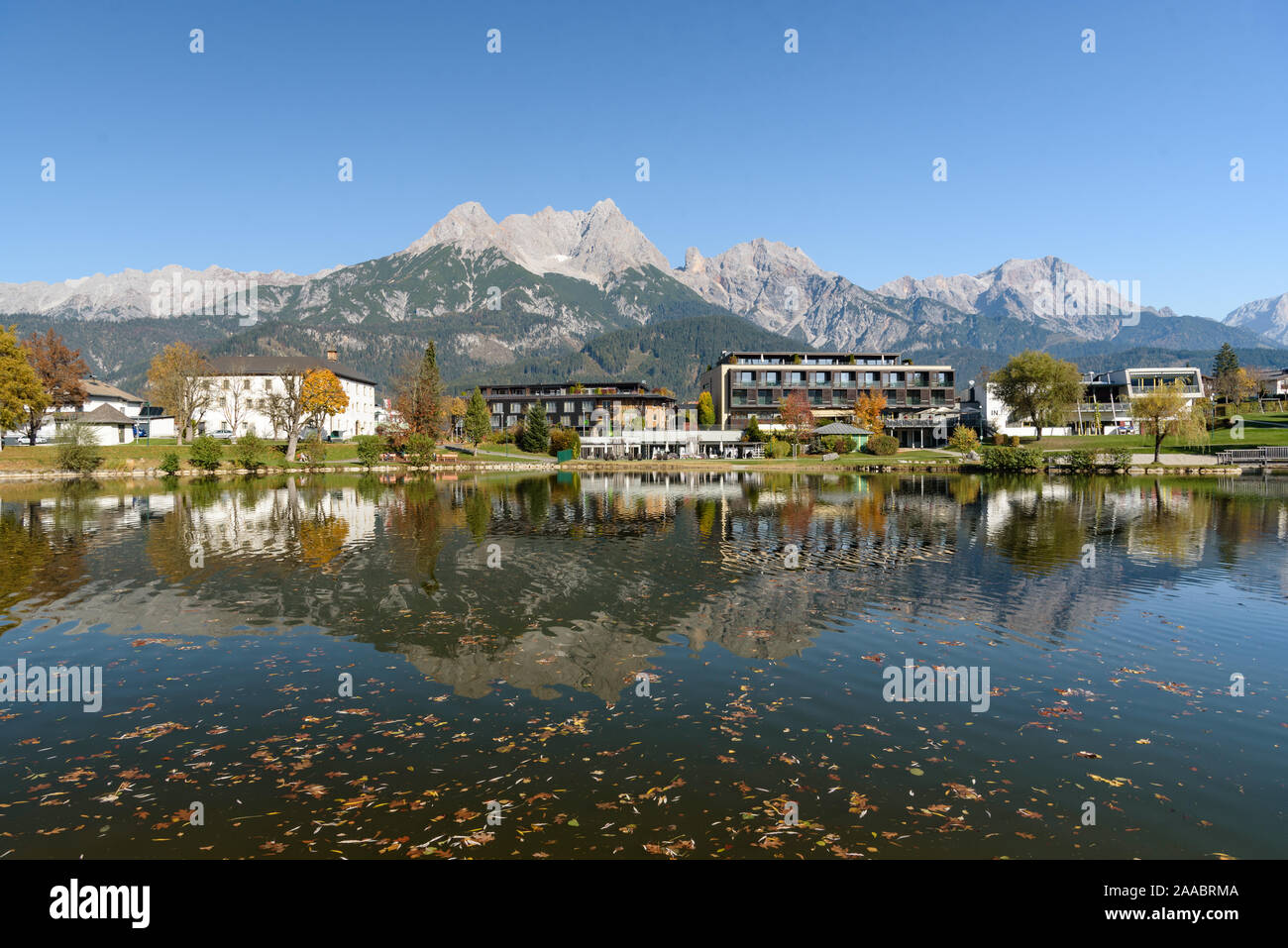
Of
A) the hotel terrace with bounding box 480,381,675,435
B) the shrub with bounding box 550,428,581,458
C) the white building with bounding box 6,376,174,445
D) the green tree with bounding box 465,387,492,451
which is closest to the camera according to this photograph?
the white building with bounding box 6,376,174,445

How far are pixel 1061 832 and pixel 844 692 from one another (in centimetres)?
500

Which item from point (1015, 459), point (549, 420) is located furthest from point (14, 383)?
point (1015, 459)

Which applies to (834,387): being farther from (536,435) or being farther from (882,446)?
(536,435)

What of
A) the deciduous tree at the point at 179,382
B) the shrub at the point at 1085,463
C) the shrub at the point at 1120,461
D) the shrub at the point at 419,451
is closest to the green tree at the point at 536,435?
the shrub at the point at 419,451

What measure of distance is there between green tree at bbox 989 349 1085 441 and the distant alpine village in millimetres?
216

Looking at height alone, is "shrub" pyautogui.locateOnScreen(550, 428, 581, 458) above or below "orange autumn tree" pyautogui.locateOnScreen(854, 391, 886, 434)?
below

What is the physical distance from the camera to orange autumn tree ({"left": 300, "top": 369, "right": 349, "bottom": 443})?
107938mm

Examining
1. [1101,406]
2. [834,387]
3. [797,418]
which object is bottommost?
[797,418]

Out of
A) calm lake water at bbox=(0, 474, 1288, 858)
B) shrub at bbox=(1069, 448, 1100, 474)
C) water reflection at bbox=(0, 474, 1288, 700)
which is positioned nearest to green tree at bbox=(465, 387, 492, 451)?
water reflection at bbox=(0, 474, 1288, 700)

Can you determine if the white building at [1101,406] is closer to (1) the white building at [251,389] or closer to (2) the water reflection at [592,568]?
(2) the water reflection at [592,568]

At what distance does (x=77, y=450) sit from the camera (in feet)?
277

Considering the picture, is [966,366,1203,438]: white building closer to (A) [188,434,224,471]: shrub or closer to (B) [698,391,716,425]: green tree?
(B) [698,391,716,425]: green tree

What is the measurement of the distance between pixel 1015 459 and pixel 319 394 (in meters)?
103
